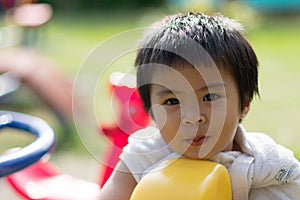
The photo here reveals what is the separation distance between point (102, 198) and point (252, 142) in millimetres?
260

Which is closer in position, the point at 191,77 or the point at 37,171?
the point at 191,77

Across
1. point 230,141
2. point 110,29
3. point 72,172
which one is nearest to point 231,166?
point 230,141

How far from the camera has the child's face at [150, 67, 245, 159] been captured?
41.2 inches

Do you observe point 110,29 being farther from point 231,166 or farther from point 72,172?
point 231,166

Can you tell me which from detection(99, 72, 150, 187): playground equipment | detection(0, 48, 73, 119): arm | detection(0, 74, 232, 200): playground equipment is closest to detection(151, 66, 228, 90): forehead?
detection(0, 74, 232, 200): playground equipment

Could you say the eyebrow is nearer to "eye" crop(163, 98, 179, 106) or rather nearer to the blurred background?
"eye" crop(163, 98, 179, 106)

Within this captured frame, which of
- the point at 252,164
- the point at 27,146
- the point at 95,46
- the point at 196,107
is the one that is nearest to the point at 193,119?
the point at 196,107

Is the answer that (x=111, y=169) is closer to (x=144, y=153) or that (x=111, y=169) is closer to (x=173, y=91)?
(x=144, y=153)

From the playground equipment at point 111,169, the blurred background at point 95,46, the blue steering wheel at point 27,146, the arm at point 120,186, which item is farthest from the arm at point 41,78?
the arm at point 120,186

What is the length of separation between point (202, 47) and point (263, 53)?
3247 mm

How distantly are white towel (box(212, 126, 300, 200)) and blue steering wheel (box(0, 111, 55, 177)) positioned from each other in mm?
267

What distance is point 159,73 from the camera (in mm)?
1082

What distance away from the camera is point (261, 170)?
1098 mm

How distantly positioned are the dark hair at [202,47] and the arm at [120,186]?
5.3 inches
